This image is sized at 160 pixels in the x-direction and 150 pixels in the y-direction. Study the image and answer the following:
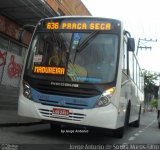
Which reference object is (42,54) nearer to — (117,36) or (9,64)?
(117,36)

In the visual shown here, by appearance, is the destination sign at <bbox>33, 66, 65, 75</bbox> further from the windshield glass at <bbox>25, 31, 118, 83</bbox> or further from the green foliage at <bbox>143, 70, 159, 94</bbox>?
the green foliage at <bbox>143, 70, 159, 94</bbox>

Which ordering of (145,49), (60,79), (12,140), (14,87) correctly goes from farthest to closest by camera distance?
(145,49), (14,87), (60,79), (12,140)

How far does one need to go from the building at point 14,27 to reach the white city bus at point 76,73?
213 inches

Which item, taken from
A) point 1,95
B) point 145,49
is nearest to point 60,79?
point 1,95

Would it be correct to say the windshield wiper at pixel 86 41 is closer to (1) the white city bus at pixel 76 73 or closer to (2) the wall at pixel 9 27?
(1) the white city bus at pixel 76 73

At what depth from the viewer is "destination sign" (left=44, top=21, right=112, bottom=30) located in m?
11.4

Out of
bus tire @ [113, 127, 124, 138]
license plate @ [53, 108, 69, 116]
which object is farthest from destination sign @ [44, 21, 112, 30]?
bus tire @ [113, 127, 124, 138]

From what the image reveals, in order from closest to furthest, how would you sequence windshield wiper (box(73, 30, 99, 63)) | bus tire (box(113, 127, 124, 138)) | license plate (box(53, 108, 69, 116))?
license plate (box(53, 108, 69, 116)), windshield wiper (box(73, 30, 99, 63)), bus tire (box(113, 127, 124, 138))

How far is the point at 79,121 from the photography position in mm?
10688

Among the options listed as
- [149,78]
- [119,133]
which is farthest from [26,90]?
[149,78]

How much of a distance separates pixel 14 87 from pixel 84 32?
10.7m

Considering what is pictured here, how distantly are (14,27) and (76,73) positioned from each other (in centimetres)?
1025

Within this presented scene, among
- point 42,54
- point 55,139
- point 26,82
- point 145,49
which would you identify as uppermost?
point 145,49

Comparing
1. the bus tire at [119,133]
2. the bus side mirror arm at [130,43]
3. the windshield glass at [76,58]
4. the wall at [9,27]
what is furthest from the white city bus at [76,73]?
the wall at [9,27]
